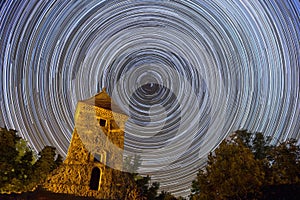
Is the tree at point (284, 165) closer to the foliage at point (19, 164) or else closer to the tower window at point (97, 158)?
the tower window at point (97, 158)

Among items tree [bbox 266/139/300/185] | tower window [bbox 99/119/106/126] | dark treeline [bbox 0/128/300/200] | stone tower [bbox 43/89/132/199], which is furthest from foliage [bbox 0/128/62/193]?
tree [bbox 266/139/300/185]

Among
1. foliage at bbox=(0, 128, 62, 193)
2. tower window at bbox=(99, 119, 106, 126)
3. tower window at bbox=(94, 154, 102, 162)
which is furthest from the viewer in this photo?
tower window at bbox=(99, 119, 106, 126)

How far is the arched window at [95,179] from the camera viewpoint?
60.8 feet

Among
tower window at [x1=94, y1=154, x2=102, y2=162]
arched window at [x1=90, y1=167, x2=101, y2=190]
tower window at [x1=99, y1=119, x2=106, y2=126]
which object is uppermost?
tower window at [x1=99, y1=119, x2=106, y2=126]

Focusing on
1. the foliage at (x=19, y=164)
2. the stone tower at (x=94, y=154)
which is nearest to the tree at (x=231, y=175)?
the stone tower at (x=94, y=154)

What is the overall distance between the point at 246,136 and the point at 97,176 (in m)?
9.67

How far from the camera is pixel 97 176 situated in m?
18.9

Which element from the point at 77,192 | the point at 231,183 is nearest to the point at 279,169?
the point at 231,183

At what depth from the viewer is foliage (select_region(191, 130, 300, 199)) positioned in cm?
1617

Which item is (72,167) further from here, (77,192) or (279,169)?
(279,169)

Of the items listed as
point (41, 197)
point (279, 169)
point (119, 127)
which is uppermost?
point (119, 127)

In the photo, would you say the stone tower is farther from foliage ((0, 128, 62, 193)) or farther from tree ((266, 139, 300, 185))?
tree ((266, 139, 300, 185))

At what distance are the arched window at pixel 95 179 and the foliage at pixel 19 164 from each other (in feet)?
Answer: 14.4

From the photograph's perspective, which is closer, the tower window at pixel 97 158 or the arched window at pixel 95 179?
the arched window at pixel 95 179
